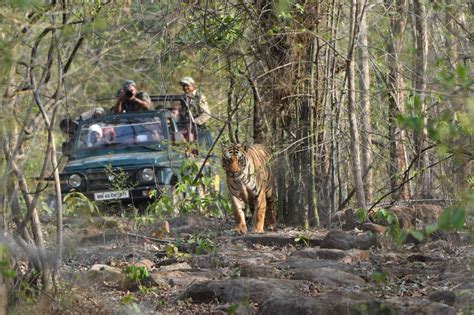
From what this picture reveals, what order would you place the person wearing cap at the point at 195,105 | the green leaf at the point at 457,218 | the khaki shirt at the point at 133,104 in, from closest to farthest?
the green leaf at the point at 457,218 → the person wearing cap at the point at 195,105 → the khaki shirt at the point at 133,104

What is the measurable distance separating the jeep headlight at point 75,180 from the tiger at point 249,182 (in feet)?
12.8

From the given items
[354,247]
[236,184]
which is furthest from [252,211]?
[354,247]

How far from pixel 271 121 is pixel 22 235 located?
5744mm

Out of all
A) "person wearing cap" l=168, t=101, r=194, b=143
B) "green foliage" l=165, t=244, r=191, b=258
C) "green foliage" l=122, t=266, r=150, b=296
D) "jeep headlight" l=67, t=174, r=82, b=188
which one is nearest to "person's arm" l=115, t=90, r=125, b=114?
"person wearing cap" l=168, t=101, r=194, b=143

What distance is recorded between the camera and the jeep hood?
637 inches

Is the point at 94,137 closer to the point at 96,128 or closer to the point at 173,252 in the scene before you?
the point at 96,128

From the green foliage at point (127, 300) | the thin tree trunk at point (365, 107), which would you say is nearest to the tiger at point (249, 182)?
the thin tree trunk at point (365, 107)

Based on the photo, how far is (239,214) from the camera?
41.6 ft

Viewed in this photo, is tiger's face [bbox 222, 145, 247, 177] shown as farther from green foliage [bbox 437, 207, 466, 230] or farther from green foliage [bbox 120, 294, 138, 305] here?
green foliage [bbox 437, 207, 466, 230]

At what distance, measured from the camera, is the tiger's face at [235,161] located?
12.8 meters

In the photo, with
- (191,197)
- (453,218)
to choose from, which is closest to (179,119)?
(191,197)

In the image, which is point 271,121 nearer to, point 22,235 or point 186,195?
point 186,195

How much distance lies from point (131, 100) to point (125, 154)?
867 mm

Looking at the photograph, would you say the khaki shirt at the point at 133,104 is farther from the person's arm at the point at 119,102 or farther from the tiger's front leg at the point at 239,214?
the tiger's front leg at the point at 239,214
